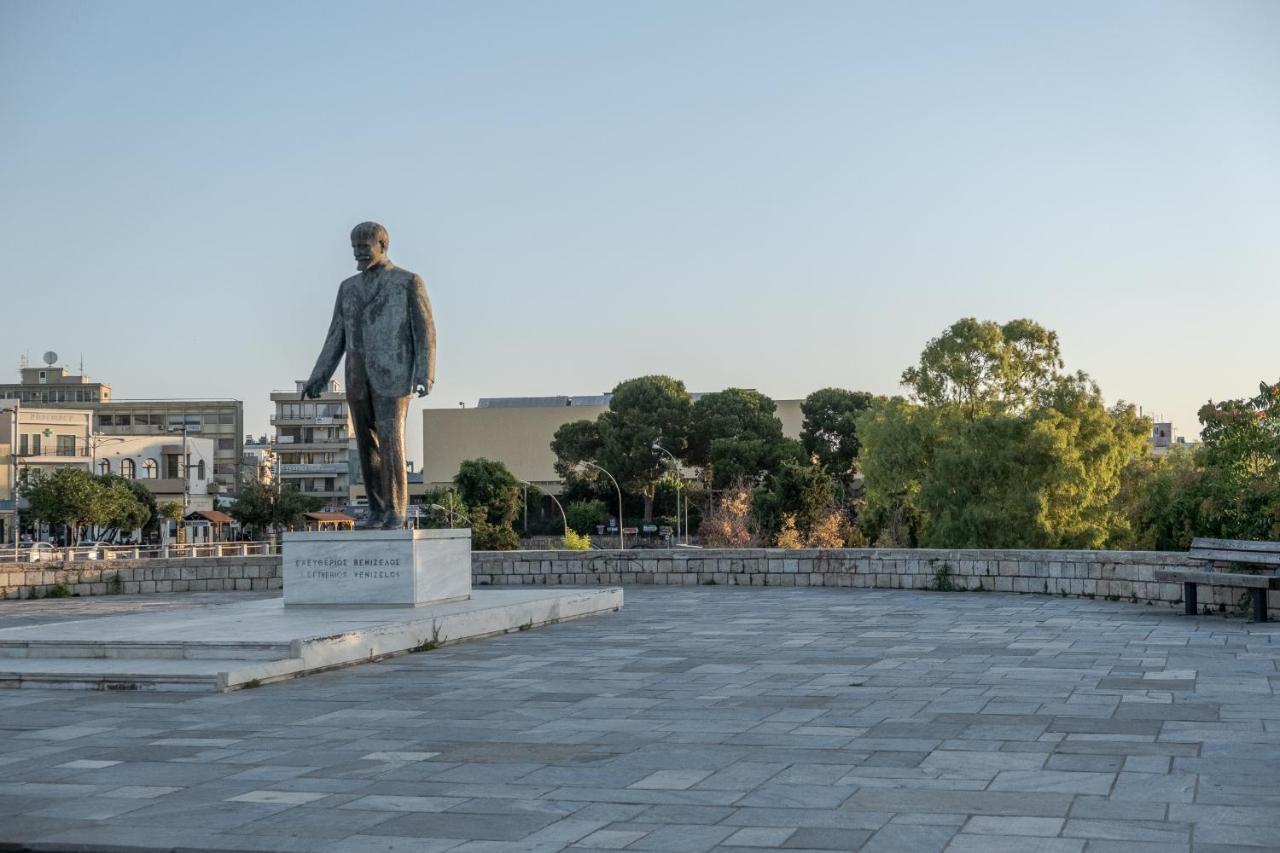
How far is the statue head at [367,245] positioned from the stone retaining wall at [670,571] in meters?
8.37

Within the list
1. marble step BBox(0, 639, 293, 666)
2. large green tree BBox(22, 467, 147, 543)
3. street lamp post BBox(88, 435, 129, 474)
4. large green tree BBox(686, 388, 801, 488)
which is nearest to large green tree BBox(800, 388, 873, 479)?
large green tree BBox(686, 388, 801, 488)

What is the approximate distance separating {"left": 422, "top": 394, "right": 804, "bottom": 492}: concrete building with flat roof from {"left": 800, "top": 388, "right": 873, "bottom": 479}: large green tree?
14124 millimetres

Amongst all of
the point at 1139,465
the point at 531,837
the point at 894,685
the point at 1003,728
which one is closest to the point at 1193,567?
the point at 894,685

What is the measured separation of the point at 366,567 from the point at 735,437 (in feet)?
220

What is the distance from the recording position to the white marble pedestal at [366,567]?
14.6m

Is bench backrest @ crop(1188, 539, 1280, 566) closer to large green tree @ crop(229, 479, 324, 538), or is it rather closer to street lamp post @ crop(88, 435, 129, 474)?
large green tree @ crop(229, 479, 324, 538)

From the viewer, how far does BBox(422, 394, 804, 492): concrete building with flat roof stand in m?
101

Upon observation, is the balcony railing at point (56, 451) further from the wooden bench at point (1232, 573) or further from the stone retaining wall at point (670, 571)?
the wooden bench at point (1232, 573)

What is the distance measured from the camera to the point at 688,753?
7402 millimetres

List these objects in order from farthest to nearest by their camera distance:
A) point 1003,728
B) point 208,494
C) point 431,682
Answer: point 208,494 → point 431,682 → point 1003,728

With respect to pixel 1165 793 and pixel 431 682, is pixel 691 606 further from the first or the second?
pixel 1165 793

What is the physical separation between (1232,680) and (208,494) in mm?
92681

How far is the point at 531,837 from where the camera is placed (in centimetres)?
558

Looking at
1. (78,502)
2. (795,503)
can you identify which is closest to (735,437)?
(795,503)
